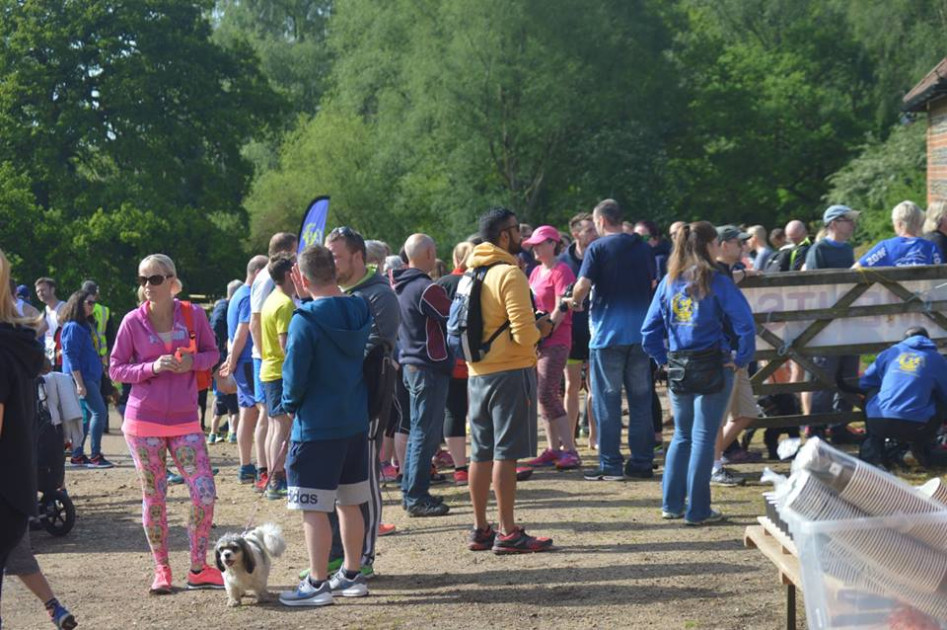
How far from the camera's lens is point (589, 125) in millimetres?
47812

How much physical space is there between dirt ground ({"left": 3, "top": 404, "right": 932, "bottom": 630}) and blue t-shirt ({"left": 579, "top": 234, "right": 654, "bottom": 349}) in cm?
124

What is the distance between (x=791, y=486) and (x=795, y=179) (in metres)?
52.8

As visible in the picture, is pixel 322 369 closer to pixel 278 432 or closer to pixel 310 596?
pixel 310 596

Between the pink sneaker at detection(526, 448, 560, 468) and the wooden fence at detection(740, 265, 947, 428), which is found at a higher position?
the wooden fence at detection(740, 265, 947, 428)

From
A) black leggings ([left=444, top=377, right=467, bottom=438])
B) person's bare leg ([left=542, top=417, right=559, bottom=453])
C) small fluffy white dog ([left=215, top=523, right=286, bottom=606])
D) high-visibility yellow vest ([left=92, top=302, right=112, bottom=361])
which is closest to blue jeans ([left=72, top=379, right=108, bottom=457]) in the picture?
high-visibility yellow vest ([left=92, top=302, right=112, bottom=361])

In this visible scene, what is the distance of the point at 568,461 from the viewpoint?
1059cm

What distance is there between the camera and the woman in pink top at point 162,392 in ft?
22.7

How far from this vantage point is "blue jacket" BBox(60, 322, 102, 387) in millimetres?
12703

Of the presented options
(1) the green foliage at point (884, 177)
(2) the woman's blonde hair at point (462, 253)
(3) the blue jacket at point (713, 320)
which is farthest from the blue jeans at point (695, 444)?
(1) the green foliage at point (884, 177)

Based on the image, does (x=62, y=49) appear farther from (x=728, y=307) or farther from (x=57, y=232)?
(x=728, y=307)

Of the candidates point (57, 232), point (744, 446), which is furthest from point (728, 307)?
point (57, 232)

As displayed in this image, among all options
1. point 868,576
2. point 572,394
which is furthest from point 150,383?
point 572,394

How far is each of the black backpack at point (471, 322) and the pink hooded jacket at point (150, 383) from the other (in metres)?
1.51

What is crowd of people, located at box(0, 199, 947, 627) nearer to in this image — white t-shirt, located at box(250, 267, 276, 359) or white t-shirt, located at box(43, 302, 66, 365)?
white t-shirt, located at box(250, 267, 276, 359)
